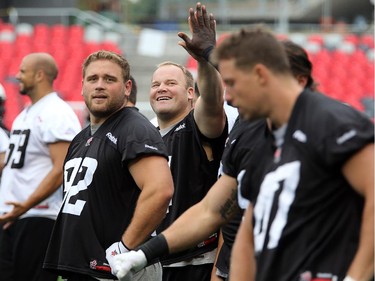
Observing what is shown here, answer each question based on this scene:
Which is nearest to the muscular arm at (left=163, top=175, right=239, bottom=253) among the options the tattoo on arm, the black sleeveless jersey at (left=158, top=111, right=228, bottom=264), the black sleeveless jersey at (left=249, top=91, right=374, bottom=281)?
the tattoo on arm

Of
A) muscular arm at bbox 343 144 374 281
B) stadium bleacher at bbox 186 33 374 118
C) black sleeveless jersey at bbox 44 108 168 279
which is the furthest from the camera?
stadium bleacher at bbox 186 33 374 118

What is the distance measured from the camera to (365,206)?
3119 millimetres

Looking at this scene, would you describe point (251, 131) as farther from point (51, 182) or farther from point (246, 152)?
point (51, 182)

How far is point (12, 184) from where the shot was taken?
22.8ft

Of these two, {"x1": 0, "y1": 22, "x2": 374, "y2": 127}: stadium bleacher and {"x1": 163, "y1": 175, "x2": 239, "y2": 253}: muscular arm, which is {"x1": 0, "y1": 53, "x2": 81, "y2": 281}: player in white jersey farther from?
{"x1": 0, "y1": 22, "x2": 374, "y2": 127}: stadium bleacher

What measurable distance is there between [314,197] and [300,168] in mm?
118

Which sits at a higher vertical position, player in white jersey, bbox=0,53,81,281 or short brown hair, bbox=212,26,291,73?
short brown hair, bbox=212,26,291,73

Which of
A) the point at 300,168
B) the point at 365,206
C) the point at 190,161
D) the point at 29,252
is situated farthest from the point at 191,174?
the point at 365,206

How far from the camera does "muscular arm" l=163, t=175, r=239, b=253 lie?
12.9ft

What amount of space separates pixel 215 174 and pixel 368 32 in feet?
76.8

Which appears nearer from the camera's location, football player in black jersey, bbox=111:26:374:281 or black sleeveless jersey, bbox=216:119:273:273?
football player in black jersey, bbox=111:26:374:281

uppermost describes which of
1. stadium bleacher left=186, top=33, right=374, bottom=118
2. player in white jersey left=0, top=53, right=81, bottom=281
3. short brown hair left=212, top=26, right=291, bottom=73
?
short brown hair left=212, top=26, right=291, bottom=73

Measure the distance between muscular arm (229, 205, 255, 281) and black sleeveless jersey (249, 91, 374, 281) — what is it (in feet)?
1.22

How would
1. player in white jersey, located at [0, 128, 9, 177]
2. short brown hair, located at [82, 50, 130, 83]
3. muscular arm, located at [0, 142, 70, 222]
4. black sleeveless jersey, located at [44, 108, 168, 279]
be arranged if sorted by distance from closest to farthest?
black sleeveless jersey, located at [44, 108, 168, 279]
short brown hair, located at [82, 50, 130, 83]
muscular arm, located at [0, 142, 70, 222]
player in white jersey, located at [0, 128, 9, 177]
